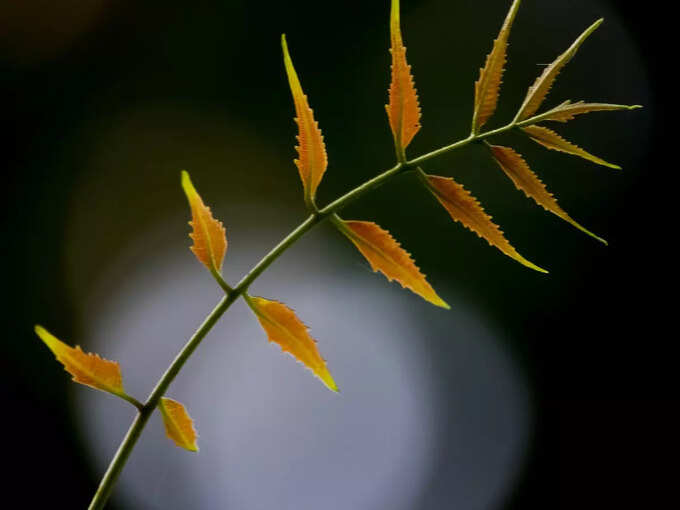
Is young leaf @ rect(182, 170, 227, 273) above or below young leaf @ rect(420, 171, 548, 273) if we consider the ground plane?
above

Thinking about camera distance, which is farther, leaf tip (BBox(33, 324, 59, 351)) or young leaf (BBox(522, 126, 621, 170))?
young leaf (BBox(522, 126, 621, 170))

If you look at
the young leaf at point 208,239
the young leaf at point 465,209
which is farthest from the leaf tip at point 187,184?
the young leaf at point 465,209

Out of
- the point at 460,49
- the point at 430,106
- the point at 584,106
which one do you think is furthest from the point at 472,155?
the point at 584,106

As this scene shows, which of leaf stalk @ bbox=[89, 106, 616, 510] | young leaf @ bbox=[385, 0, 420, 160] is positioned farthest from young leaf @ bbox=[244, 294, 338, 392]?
young leaf @ bbox=[385, 0, 420, 160]

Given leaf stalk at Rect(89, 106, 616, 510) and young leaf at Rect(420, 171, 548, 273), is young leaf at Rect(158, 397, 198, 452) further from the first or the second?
young leaf at Rect(420, 171, 548, 273)

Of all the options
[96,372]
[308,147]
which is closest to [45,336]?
[96,372]

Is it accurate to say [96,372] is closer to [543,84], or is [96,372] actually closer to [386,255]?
[386,255]

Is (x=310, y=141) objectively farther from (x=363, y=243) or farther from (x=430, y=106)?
(x=430, y=106)

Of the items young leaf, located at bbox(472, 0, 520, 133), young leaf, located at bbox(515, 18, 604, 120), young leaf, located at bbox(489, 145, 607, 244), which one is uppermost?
young leaf, located at bbox(472, 0, 520, 133)
